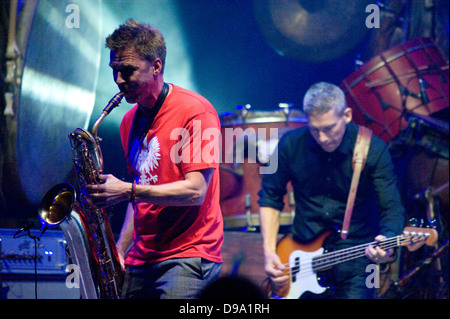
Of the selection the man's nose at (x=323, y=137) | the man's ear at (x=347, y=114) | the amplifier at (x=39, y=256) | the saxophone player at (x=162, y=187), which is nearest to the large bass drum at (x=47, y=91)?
the amplifier at (x=39, y=256)

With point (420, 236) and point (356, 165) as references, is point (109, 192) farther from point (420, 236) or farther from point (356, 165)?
point (420, 236)

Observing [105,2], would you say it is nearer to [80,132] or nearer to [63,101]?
[63,101]

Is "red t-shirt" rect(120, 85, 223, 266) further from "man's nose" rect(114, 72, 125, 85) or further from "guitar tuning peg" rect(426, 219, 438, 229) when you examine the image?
"guitar tuning peg" rect(426, 219, 438, 229)

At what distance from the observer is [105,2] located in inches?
140

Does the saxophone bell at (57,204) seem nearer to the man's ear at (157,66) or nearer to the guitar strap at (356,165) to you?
the man's ear at (157,66)

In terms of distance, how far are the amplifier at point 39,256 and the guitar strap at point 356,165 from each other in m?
2.06

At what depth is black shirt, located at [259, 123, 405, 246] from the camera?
348 cm

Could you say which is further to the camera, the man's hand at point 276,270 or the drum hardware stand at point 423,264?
the drum hardware stand at point 423,264

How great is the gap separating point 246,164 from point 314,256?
952 mm

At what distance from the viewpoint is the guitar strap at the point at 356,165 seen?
347cm

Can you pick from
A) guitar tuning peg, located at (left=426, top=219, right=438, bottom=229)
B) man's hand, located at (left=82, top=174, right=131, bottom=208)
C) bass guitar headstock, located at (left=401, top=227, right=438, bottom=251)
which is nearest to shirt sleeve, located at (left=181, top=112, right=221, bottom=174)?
man's hand, located at (left=82, top=174, right=131, bottom=208)
